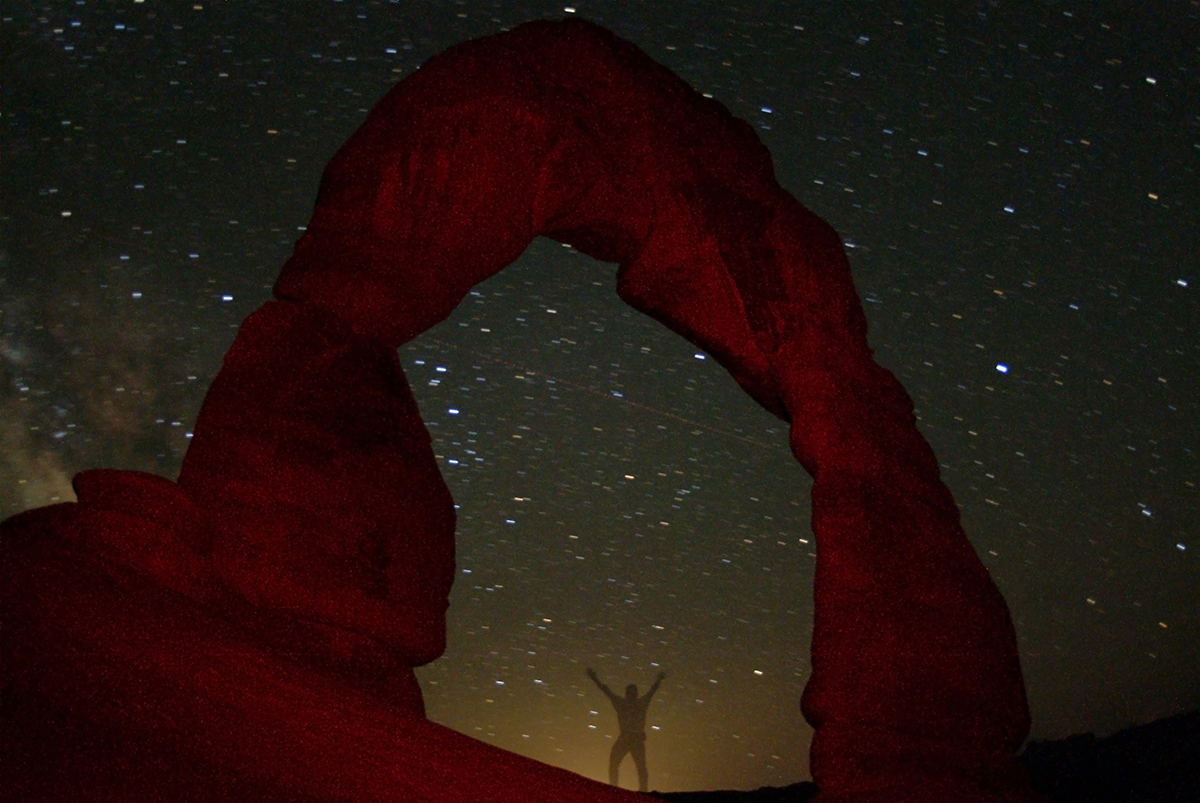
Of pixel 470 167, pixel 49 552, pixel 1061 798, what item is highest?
pixel 470 167

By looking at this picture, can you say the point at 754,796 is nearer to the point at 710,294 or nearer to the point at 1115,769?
the point at 1115,769

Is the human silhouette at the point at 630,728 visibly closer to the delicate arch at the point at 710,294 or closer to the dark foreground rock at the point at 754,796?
the dark foreground rock at the point at 754,796

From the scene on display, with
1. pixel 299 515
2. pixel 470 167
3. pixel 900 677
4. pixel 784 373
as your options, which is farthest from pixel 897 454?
pixel 299 515

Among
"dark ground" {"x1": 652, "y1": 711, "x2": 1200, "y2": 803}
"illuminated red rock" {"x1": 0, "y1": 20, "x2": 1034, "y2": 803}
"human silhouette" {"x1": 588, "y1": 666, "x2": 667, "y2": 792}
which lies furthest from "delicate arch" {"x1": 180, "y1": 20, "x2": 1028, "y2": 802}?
"human silhouette" {"x1": 588, "y1": 666, "x2": 667, "y2": 792}

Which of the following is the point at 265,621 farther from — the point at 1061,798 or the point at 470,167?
the point at 1061,798

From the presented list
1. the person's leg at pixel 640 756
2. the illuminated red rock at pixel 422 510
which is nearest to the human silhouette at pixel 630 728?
the person's leg at pixel 640 756

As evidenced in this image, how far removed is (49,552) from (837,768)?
452cm

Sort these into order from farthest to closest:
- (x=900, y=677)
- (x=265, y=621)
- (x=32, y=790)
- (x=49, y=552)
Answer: (x=900, y=677) < (x=265, y=621) < (x=49, y=552) < (x=32, y=790)

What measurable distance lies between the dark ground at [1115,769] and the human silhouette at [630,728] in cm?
587

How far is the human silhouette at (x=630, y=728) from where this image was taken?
61.1 feet

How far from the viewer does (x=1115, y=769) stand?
11.3 meters

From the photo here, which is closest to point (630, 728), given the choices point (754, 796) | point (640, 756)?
point (640, 756)

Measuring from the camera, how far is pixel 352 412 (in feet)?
20.1

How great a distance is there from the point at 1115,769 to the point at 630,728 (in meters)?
9.24
